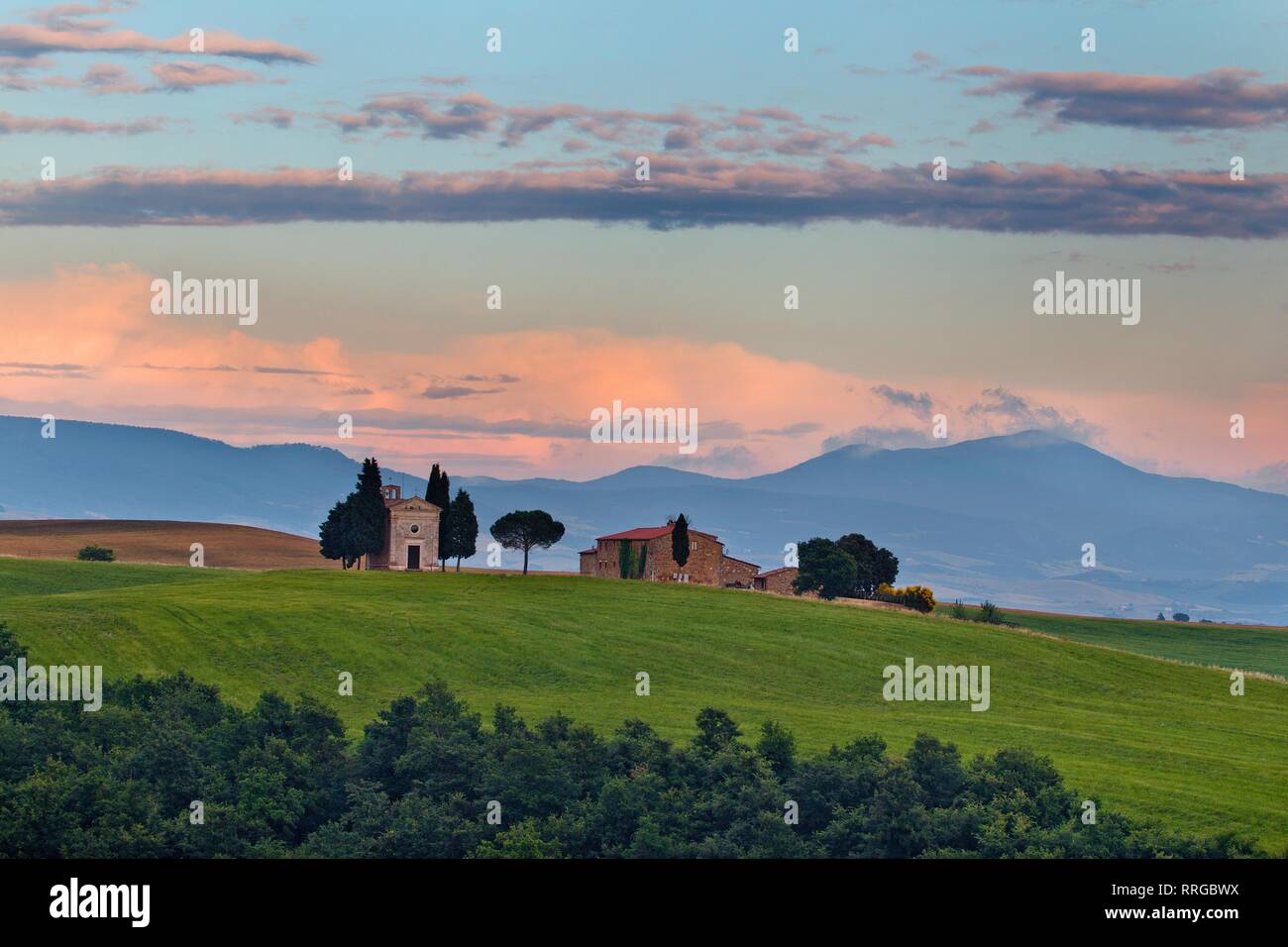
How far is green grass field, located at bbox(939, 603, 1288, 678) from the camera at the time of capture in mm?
→ 121575

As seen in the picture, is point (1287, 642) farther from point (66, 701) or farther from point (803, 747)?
point (66, 701)

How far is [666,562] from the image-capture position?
122 m

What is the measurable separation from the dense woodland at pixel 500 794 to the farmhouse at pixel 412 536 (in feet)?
225

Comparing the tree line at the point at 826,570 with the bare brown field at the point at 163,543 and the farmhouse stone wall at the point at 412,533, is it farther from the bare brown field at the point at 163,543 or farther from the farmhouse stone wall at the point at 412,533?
the bare brown field at the point at 163,543

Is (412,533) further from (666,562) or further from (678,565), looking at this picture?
(678,565)

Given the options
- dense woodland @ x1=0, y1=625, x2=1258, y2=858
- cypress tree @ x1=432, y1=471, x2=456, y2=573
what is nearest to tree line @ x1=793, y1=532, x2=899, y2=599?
cypress tree @ x1=432, y1=471, x2=456, y2=573

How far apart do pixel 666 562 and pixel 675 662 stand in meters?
38.1

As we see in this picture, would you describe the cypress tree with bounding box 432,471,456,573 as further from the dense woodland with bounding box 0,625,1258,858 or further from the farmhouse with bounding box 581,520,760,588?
the dense woodland with bounding box 0,625,1258,858

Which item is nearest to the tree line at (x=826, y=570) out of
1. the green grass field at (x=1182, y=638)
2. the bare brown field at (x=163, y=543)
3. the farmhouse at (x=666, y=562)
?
the farmhouse at (x=666, y=562)

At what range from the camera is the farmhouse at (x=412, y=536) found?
4609 inches

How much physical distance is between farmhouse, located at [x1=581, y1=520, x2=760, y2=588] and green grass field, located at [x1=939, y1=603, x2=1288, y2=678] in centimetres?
1802

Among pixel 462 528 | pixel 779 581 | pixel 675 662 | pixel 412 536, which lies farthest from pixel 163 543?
pixel 675 662

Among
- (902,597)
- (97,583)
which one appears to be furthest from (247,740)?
(902,597)
